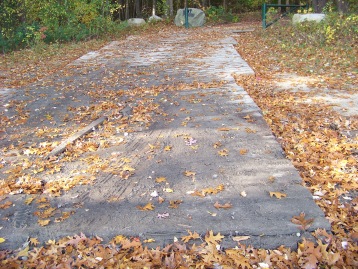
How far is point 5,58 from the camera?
12.3 meters

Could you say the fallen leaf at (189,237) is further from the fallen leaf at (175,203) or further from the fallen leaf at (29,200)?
the fallen leaf at (29,200)

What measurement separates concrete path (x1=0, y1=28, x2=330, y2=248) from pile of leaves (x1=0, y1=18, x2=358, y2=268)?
0.11m

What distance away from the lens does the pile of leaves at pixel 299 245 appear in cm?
257

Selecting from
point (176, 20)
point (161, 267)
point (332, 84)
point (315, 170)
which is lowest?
point (161, 267)

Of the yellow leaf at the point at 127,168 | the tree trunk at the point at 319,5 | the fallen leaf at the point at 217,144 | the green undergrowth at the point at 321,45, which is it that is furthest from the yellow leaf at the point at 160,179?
the tree trunk at the point at 319,5

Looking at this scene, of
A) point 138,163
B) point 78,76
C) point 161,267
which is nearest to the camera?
point 161,267

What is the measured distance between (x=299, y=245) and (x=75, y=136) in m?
3.22

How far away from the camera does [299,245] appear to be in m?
2.69

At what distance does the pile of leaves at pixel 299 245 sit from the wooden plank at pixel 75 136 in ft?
5.50

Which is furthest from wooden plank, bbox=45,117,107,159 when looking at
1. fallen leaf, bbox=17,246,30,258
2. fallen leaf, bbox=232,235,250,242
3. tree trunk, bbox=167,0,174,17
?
tree trunk, bbox=167,0,174,17

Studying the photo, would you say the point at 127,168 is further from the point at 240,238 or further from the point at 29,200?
the point at 240,238

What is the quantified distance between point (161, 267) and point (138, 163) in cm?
161

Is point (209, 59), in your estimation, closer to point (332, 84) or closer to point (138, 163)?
point (332, 84)

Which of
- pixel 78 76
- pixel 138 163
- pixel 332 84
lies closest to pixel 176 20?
pixel 78 76
